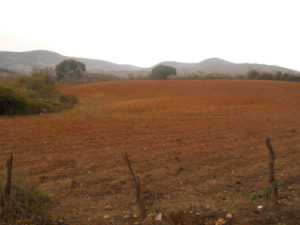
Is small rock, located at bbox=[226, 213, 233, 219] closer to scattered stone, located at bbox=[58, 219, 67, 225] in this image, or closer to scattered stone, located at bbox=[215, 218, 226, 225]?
scattered stone, located at bbox=[215, 218, 226, 225]

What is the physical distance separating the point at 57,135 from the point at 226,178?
26.4 ft

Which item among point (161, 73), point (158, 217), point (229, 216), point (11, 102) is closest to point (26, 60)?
point (161, 73)

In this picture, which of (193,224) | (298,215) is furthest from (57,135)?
(298,215)

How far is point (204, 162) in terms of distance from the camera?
6.95m

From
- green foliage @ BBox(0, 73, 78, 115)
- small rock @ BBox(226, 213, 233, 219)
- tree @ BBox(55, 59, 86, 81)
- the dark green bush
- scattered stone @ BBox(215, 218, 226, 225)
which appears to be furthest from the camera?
tree @ BBox(55, 59, 86, 81)

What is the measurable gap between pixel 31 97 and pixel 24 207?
21.8 metres

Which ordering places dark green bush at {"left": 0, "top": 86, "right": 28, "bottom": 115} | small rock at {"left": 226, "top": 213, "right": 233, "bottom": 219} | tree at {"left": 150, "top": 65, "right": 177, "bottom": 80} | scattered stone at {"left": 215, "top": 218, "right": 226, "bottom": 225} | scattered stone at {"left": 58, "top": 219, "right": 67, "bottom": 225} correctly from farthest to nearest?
tree at {"left": 150, "top": 65, "right": 177, "bottom": 80} < dark green bush at {"left": 0, "top": 86, "right": 28, "bottom": 115} < scattered stone at {"left": 58, "top": 219, "right": 67, "bottom": 225} < small rock at {"left": 226, "top": 213, "right": 233, "bottom": 219} < scattered stone at {"left": 215, "top": 218, "right": 226, "bottom": 225}

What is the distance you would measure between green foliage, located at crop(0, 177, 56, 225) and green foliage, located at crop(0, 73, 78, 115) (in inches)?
618

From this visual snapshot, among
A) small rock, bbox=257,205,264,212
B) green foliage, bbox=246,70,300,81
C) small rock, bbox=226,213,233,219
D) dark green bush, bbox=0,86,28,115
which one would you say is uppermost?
green foliage, bbox=246,70,300,81

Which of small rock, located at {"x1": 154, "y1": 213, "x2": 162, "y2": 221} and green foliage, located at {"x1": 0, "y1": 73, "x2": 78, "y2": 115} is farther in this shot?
green foliage, located at {"x1": 0, "y1": 73, "x2": 78, "y2": 115}

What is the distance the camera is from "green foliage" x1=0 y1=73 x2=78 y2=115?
17922 millimetres

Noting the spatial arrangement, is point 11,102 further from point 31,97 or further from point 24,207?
point 24,207

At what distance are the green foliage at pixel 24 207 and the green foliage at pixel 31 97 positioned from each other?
51.5 feet

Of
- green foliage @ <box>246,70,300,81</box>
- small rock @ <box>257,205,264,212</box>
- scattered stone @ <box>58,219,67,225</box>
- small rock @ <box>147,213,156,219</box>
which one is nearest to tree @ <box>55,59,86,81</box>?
green foliage @ <box>246,70,300,81</box>
